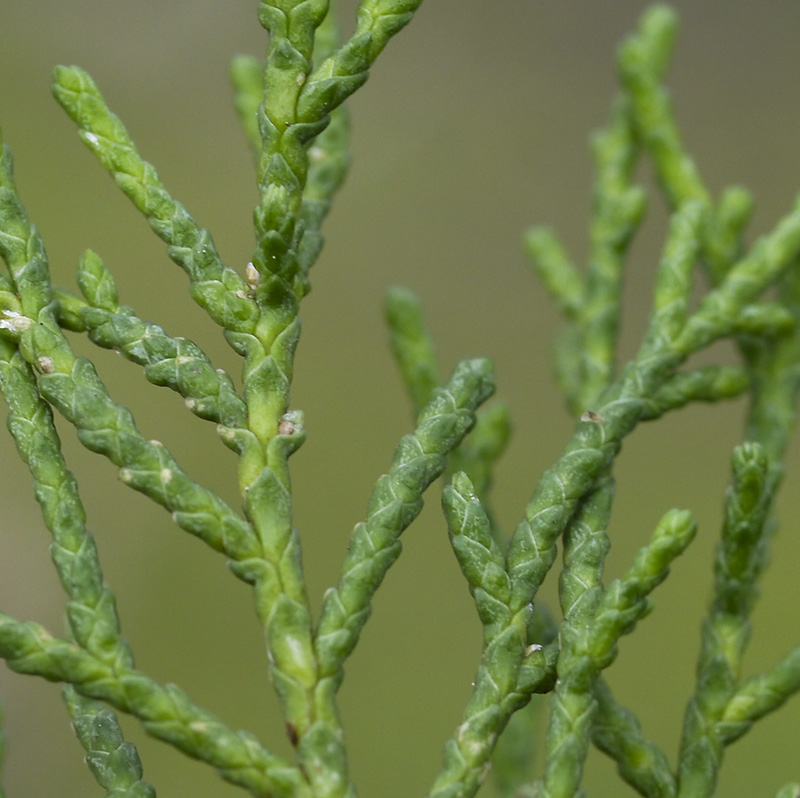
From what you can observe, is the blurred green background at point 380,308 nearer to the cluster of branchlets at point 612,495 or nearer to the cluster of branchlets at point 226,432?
the cluster of branchlets at point 612,495

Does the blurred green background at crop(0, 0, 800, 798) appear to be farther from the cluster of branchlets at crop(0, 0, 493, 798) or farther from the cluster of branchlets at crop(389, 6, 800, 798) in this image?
the cluster of branchlets at crop(0, 0, 493, 798)

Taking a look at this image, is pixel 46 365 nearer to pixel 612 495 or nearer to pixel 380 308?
pixel 612 495

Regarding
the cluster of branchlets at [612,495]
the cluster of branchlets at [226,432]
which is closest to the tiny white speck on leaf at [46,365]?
the cluster of branchlets at [226,432]

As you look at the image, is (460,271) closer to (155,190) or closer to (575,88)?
(575,88)

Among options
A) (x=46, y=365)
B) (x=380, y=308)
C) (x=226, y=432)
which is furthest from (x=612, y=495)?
(x=380, y=308)

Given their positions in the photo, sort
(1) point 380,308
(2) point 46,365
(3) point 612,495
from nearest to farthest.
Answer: (2) point 46,365 < (3) point 612,495 < (1) point 380,308
